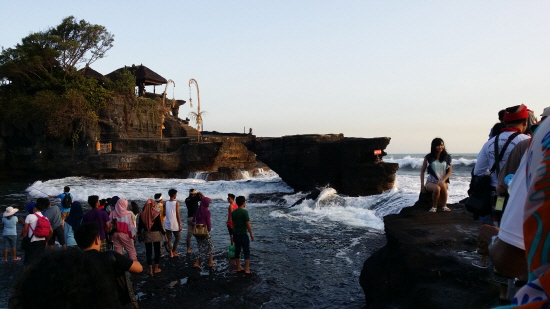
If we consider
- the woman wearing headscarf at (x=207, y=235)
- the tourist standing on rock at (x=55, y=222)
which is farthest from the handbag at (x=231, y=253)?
the tourist standing on rock at (x=55, y=222)

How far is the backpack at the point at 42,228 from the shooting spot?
729cm

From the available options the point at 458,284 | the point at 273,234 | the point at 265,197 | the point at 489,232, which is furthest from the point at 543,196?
the point at 265,197

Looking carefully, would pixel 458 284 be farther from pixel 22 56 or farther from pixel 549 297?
pixel 22 56

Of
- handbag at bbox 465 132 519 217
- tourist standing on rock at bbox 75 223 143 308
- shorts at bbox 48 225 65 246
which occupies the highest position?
handbag at bbox 465 132 519 217

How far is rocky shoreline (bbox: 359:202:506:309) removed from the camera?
434 cm

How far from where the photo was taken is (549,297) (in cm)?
102

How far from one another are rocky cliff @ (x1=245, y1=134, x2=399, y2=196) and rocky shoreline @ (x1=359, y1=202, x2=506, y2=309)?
1032cm

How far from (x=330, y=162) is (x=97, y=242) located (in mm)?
17201

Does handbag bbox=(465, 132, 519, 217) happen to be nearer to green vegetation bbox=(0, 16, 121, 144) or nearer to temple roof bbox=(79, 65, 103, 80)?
green vegetation bbox=(0, 16, 121, 144)

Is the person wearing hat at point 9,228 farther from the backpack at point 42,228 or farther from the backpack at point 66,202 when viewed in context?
the backpack at point 42,228

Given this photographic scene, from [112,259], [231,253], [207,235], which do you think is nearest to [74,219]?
[207,235]

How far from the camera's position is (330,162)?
20.1m

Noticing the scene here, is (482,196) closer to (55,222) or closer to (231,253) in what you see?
(231,253)

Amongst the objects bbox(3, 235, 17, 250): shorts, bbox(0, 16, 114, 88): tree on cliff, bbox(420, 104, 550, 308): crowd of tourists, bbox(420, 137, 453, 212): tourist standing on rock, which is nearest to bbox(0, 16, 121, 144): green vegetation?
bbox(0, 16, 114, 88): tree on cliff
